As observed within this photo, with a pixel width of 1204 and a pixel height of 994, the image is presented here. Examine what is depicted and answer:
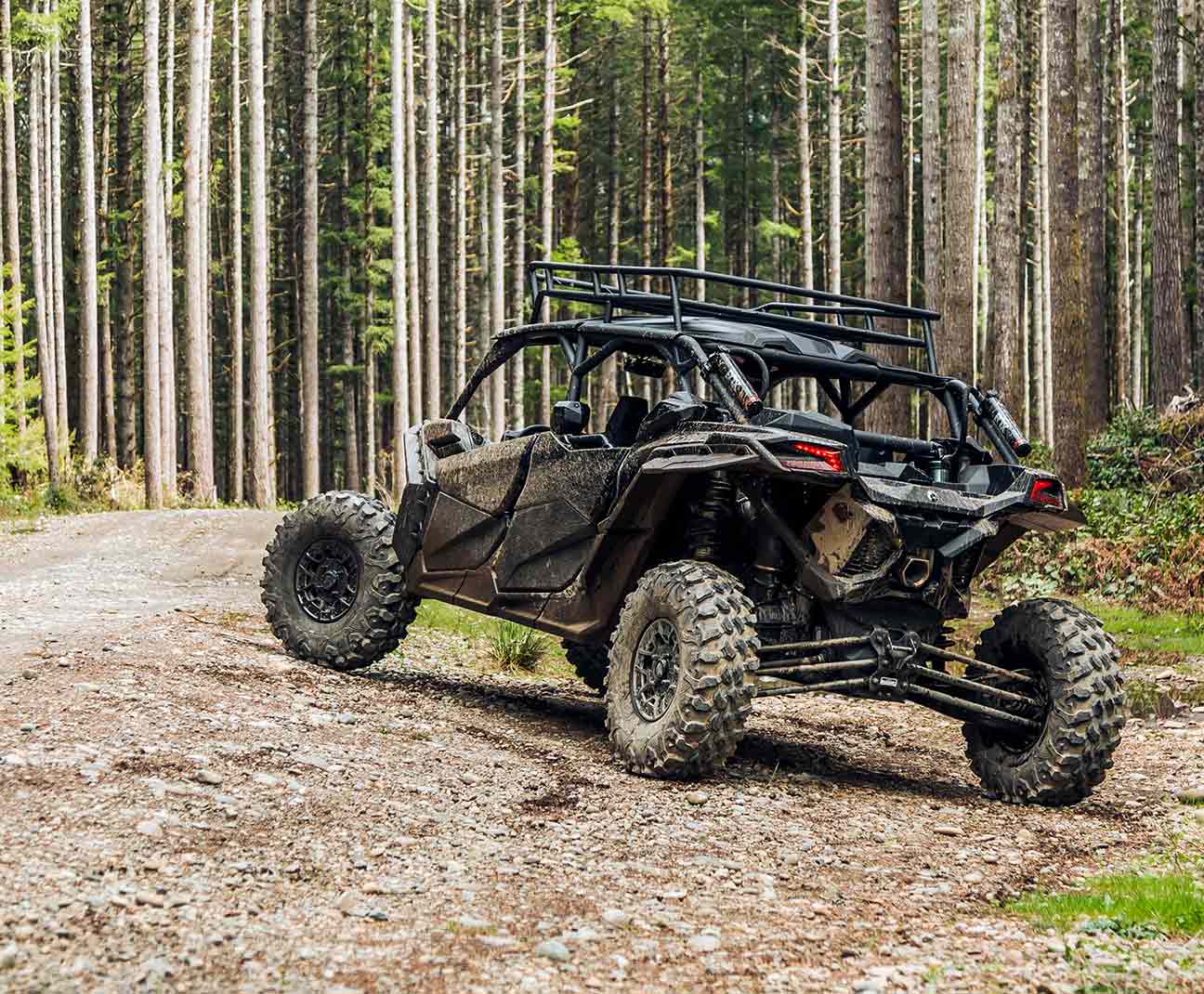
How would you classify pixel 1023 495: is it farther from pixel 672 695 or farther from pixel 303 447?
pixel 303 447

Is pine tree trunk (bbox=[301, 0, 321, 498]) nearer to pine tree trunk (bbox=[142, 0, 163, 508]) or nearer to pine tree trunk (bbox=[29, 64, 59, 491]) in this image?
pine tree trunk (bbox=[142, 0, 163, 508])

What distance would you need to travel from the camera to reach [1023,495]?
6.75 meters

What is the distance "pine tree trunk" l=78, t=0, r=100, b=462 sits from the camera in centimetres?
3133

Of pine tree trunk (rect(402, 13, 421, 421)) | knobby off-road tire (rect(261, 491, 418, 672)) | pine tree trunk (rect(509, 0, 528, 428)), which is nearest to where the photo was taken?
knobby off-road tire (rect(261, 491, 418, 672))

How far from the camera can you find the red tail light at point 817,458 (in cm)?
614

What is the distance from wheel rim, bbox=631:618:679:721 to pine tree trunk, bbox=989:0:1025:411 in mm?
13874

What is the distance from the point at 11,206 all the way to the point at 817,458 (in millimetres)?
28989

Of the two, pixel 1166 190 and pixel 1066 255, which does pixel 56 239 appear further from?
pixel 1066 255

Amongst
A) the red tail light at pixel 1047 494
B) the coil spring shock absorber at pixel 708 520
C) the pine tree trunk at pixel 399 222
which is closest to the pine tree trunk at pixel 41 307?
the pine tree trunk at pixel 399 222

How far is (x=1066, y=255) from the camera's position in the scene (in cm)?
1986

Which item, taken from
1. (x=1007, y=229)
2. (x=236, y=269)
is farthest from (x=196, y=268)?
(x=1007, y=229)

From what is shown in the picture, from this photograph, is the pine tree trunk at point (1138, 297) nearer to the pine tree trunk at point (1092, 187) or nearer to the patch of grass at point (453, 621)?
the pine tree trunk at point (1092, 187)

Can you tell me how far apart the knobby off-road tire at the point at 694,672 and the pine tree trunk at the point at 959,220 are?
10.3 meters

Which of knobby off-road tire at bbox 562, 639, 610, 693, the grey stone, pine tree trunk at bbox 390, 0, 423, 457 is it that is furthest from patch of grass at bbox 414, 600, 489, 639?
pine tree trunk at bbox 390, 0, 423, 457
